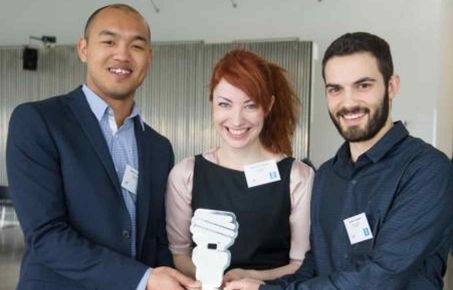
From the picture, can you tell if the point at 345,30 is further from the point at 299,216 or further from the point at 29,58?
the point at 299,216

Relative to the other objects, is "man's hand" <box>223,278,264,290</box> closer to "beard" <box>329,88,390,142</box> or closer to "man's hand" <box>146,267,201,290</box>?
"man's hand" <box>146,267,201,290</box>

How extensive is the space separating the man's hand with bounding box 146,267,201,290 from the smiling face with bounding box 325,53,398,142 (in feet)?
2.52

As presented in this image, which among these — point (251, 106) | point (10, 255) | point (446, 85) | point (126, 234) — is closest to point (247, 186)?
point (251, 106)

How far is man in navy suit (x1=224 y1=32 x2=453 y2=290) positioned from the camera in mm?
1643

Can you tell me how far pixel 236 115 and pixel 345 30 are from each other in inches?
189

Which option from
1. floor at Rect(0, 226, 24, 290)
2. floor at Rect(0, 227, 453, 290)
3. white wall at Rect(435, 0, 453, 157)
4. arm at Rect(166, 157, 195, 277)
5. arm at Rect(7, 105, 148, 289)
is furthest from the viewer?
white wall at Rect(435, 0, 453, 157)

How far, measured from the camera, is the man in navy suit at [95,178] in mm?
1773

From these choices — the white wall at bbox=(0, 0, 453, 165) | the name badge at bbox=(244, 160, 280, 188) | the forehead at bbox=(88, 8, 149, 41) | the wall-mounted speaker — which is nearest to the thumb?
the name badge at bbox=(244, 160, 280, 188)

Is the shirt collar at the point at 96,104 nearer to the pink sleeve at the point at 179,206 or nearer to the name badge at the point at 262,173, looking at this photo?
the pink sleeve at the point at 179,206

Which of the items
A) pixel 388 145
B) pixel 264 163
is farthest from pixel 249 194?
pixel 388 145

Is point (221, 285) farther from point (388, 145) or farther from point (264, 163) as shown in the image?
point (388, 145)

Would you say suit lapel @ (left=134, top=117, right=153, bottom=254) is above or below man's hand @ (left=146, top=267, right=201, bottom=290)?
above

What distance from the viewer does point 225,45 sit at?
21.5 feet

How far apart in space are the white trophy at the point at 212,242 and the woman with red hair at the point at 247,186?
35 centimetres
